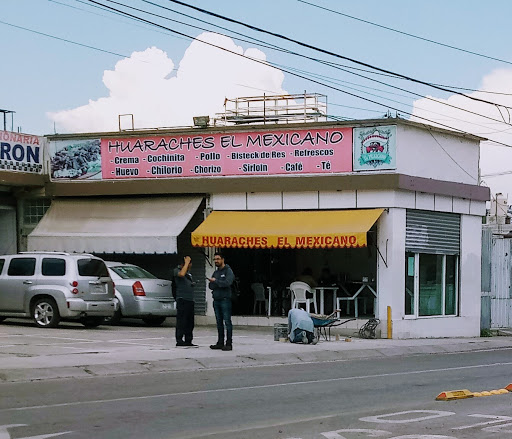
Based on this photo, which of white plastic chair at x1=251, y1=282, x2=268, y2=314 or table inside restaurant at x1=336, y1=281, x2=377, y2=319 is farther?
white plastic chair at x1=251, y1=282, x2=268, y2=314

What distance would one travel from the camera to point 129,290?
24766 mm

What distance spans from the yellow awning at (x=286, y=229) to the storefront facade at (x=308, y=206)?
32 millimetres

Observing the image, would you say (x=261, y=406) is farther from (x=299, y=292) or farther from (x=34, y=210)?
(x=34, y=210)

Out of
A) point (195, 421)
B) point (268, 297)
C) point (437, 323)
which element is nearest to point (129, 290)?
point (268, 297)

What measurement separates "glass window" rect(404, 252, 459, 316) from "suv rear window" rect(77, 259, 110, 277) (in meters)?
8.17

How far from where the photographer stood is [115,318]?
83.4 feet

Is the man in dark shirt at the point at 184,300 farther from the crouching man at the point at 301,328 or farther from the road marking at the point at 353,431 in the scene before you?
the road marking at the point at 353,431

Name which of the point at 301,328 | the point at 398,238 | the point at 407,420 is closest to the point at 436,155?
the point at 398,238

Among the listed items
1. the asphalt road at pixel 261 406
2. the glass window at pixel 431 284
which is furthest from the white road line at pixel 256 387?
the glass window at pixel 431 284

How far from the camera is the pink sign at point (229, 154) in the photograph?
26125mm

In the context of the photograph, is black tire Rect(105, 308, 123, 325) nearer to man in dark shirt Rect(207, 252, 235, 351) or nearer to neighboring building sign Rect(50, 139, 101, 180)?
neighboring building sign Rect(50, 139, 101, 180)

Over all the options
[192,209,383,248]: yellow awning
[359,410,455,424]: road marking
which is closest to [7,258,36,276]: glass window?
[192,209,383,248]: yellow awning

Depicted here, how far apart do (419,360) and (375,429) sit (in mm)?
10193

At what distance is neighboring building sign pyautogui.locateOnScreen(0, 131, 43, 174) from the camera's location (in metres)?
27.2
